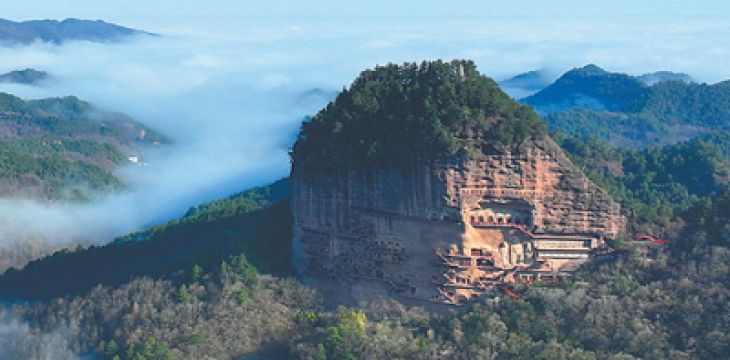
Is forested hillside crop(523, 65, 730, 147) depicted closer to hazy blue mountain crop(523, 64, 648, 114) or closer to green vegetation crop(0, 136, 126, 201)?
hazy blue mountain crop(523, 64, 648, 114)

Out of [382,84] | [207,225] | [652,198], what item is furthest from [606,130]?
[382,84]

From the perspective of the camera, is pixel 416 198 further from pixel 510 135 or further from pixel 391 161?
pixel 510 135

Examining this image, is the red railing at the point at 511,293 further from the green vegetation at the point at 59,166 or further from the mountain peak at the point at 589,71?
the mountain peak at the point at 589,71

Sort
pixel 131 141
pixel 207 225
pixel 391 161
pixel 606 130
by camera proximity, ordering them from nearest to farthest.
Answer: pixel 391 161
pixel 207 225
pixel 606 130
pixel 131 141

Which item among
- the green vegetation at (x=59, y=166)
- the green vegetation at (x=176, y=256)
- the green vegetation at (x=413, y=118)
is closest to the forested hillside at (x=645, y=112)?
the green vegetation at (x=59, y=166)

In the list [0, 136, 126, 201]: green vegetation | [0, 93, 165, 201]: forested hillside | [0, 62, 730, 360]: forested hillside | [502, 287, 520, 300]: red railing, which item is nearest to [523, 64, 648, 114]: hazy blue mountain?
[0, 93, 165, 201]: forested hillside

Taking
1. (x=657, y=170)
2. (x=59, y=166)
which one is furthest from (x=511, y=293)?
(x=59, y=166)
